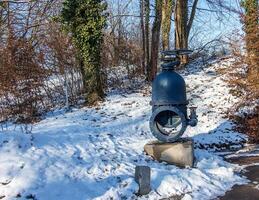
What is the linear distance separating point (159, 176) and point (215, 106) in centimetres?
837

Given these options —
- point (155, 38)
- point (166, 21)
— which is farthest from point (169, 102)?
point (166, 21)

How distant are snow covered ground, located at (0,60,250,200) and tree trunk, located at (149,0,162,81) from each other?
8.20m

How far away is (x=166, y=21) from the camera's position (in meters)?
23.8

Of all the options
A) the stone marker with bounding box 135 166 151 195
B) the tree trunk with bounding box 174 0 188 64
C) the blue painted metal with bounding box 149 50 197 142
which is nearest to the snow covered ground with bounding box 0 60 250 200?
the stone marker with bounding box 135 166 151 195

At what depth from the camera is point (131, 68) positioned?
21156 mm

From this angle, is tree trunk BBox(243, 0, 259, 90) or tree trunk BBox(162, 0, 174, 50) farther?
tree trunk BBox(162, 0, 174, 50)

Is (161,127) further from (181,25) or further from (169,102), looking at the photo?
(181,25)

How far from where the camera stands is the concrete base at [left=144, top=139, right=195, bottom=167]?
9.11m

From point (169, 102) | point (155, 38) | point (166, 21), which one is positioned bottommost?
point (169, 102)

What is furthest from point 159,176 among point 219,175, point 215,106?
point 215,106

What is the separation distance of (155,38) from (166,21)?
89.9 inches

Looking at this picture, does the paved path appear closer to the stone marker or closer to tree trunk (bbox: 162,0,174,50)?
the stone marker

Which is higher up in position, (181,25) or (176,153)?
(181,25)

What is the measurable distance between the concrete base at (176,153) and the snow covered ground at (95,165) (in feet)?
0.66
